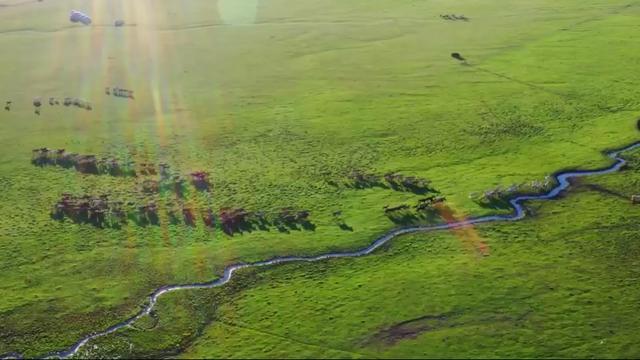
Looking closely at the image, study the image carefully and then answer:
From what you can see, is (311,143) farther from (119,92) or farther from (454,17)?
(454,17)

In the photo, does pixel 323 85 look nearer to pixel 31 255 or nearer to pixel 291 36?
pixel 291 36

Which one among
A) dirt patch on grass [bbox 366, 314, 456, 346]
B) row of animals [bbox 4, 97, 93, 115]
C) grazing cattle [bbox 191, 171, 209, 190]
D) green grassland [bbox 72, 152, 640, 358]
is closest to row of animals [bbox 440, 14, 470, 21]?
row of animals [bbox 4, 97, 93, 115]

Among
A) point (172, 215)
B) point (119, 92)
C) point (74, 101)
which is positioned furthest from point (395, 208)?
point (74, 101)

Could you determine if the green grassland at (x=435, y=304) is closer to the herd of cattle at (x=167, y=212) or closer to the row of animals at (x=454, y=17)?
the herd of cattle at (x=167, y=212)

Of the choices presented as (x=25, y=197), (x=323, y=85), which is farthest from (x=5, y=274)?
(x=323, y=85)

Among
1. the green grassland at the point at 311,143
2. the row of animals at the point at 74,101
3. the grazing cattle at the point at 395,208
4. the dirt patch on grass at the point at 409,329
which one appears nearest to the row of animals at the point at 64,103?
the row of animals at the point at 74,101
